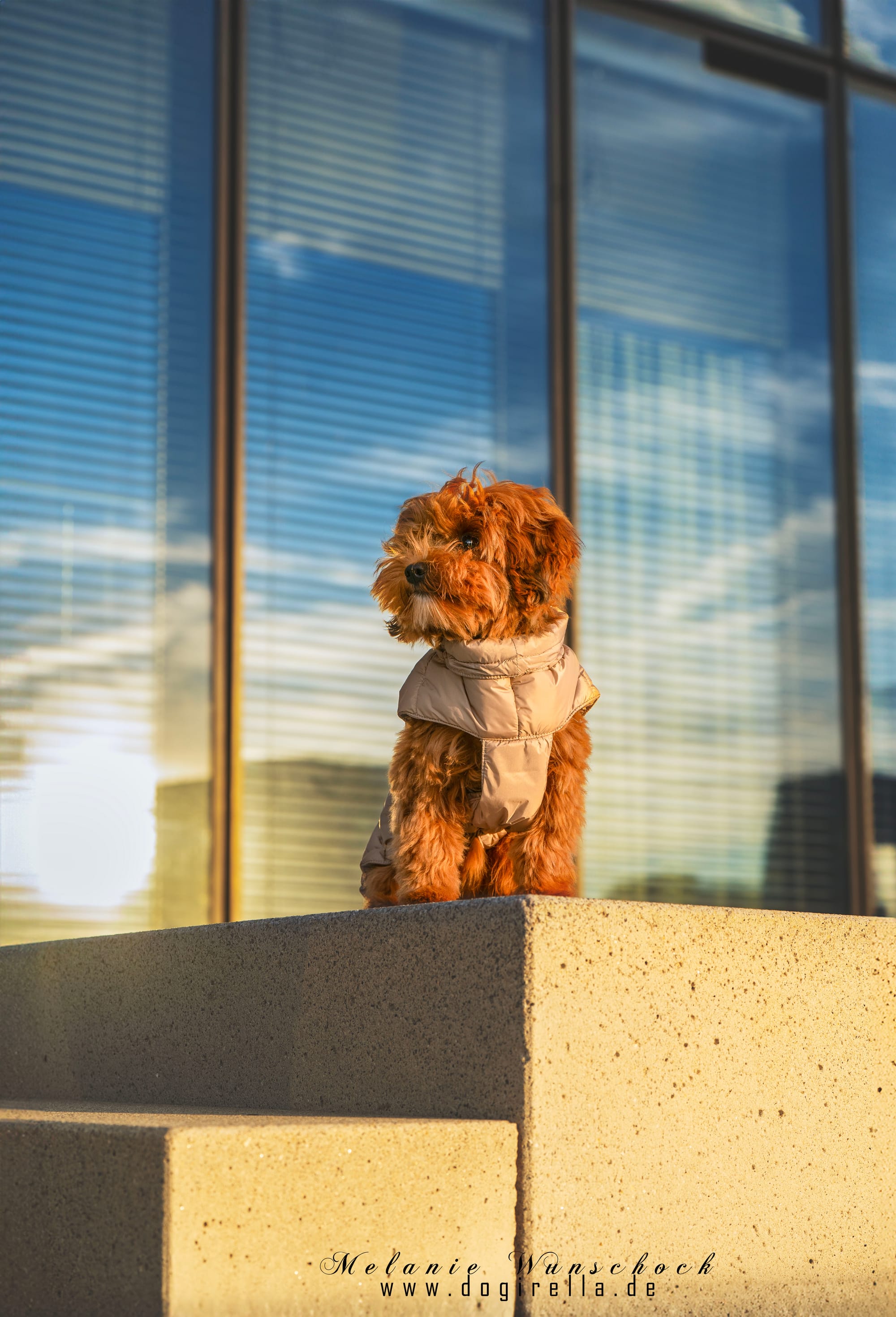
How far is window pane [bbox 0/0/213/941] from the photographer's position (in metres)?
4.56

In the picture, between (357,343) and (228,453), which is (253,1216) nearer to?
(228,453)

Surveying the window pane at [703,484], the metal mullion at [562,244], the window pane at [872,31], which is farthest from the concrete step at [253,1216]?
the window pane at [872,31]

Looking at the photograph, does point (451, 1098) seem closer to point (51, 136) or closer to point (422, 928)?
point (422, 928)

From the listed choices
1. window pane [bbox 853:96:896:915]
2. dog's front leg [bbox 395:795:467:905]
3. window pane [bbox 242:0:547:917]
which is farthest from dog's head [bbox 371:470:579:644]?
window pane [bbox 853:96:896:915]

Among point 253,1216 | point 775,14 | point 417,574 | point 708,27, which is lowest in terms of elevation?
point 253,1216

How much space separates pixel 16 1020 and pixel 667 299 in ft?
A: 13.1

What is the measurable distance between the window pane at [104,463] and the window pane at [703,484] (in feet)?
5.05

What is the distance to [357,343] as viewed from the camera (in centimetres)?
530

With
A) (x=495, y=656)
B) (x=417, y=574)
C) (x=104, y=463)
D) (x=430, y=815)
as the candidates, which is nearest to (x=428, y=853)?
(x=430, y=815)

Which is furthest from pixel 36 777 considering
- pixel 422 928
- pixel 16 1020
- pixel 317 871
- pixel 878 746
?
pixel 878 746

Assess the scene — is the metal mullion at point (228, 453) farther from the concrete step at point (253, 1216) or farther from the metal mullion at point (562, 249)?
the concrete step at point (253, 1216)

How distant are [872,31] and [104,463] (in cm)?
401

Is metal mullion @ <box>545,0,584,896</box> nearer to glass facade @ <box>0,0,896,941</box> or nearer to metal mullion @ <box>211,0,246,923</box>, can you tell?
glass facade @ <box>0,0,896,941</box>

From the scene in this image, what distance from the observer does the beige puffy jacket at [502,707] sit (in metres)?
2.47
